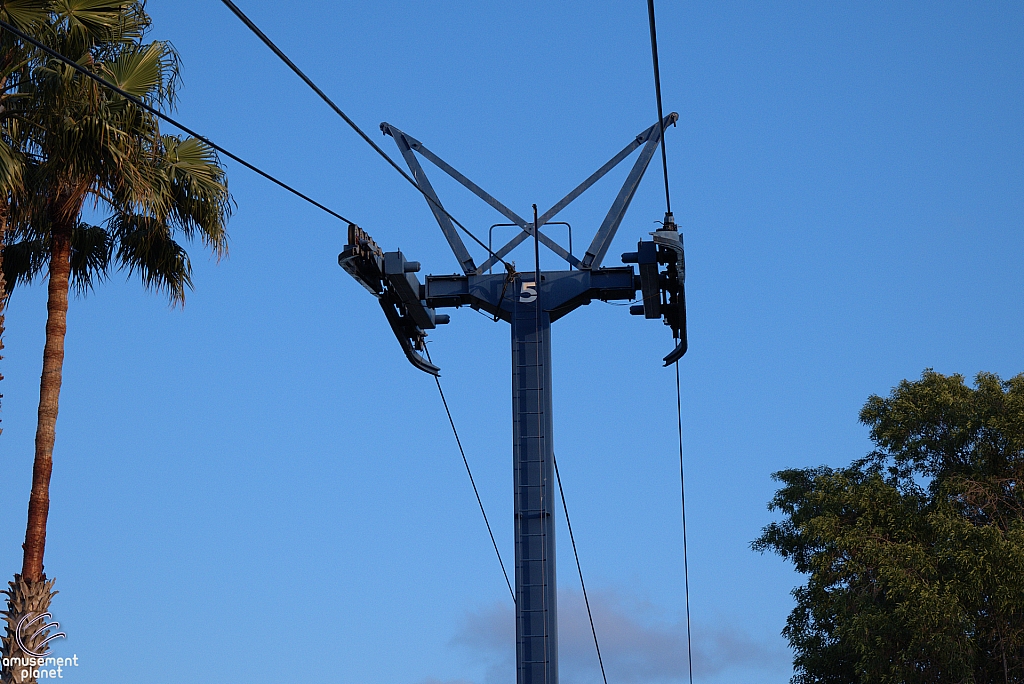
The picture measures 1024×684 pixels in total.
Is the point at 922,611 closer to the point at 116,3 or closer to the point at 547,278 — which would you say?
the point at 547,278

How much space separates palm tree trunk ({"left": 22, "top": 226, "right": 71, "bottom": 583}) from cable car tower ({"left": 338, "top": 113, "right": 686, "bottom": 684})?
15.5ft

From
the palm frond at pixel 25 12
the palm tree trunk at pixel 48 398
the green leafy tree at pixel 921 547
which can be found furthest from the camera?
the green leafy tree at pixel 921 547

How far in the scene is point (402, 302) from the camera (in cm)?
1650

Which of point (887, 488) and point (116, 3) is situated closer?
point (116, 3)

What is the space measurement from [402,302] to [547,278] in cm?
190

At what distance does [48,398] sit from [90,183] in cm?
304

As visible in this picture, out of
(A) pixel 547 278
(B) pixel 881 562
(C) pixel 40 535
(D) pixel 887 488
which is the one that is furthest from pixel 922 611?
(C) pixel 40 535

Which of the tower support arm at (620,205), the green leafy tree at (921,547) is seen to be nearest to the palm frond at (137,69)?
the tower support arm at (620,205)

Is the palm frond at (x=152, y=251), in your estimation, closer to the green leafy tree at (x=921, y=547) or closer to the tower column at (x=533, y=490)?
the tower column at (x=533, y=490)

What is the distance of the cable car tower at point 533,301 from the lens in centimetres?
1462

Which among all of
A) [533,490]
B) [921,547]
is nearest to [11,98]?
[533,490]

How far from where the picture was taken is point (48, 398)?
680 inches

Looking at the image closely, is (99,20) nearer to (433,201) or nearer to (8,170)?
(8,170)

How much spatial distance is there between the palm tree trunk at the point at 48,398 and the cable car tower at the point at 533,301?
4727 mm
